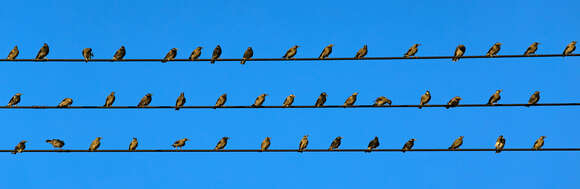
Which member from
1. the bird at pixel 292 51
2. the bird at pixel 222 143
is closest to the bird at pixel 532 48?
the bird at pixel 292 51

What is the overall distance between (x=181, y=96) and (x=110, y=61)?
5.33 meters

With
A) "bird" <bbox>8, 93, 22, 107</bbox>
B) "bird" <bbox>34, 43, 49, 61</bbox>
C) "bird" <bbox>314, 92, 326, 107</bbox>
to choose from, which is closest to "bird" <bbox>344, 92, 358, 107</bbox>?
"bird" <bbox>314, 92, 326, 107</bbox>

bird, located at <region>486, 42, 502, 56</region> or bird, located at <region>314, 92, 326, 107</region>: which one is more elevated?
bird, located at <region>486, 42, 502, 56</region>

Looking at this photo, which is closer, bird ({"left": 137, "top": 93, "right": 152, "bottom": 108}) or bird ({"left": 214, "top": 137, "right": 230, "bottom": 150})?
bird ({"left": 137, "top": 93, "right": 152, "bottom": 108})

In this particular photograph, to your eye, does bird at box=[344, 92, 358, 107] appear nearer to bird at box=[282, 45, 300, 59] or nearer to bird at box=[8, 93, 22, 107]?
bird at box=[282, 45, 300, 59]

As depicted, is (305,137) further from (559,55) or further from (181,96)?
(559,55)

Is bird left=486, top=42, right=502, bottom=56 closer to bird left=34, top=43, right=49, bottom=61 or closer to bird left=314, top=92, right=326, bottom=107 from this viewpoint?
bird left=314, top=92, right=326, bottom=107

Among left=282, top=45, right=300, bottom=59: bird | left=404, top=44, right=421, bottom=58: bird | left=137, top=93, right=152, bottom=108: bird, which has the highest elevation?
left=404, top=44, right=421, bottom=58: bird

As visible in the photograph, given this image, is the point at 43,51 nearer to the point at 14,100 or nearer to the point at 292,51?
the point at 14,100

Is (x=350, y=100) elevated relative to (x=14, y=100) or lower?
elevated

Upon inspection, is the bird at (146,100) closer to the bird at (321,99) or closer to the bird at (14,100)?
the bird at (14,100)

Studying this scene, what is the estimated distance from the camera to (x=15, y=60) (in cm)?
1727

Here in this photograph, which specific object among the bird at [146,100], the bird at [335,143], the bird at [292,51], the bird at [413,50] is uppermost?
the bird at [413,50]

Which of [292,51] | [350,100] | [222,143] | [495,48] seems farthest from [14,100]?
[495,48]
